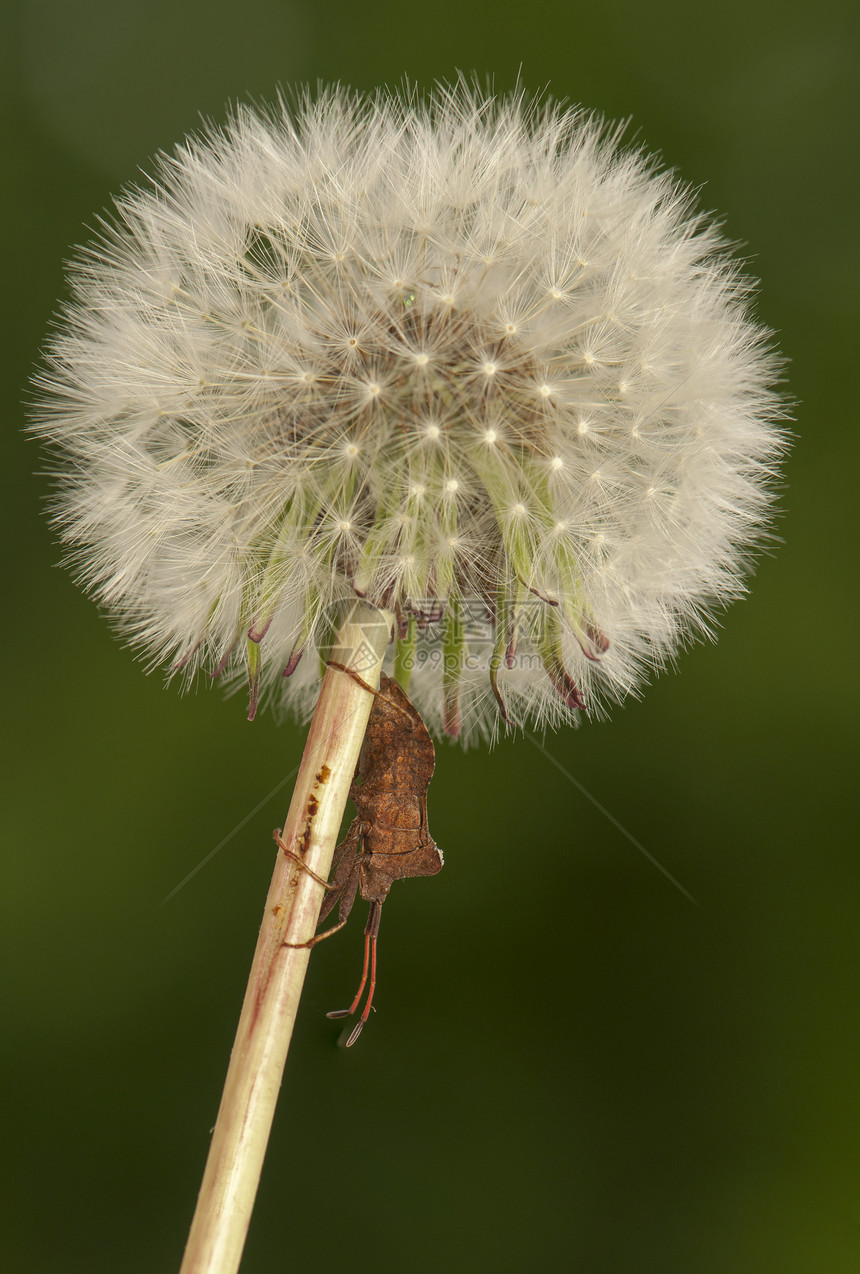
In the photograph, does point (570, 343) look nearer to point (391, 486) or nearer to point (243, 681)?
point (391, 486)

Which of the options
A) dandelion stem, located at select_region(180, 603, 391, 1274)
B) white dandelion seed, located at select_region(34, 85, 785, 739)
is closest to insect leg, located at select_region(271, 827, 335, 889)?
dandelion stem, located at select_region(180, 603, 391, 1274)

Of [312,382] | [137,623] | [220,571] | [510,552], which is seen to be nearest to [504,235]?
[312,382]

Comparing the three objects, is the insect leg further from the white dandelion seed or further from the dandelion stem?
the white dandelion seed

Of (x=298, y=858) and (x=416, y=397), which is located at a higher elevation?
(x=416, y=397)

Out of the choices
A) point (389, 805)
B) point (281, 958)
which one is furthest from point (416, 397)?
point (281, 958)

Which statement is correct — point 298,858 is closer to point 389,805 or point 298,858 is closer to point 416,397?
point 389,805
